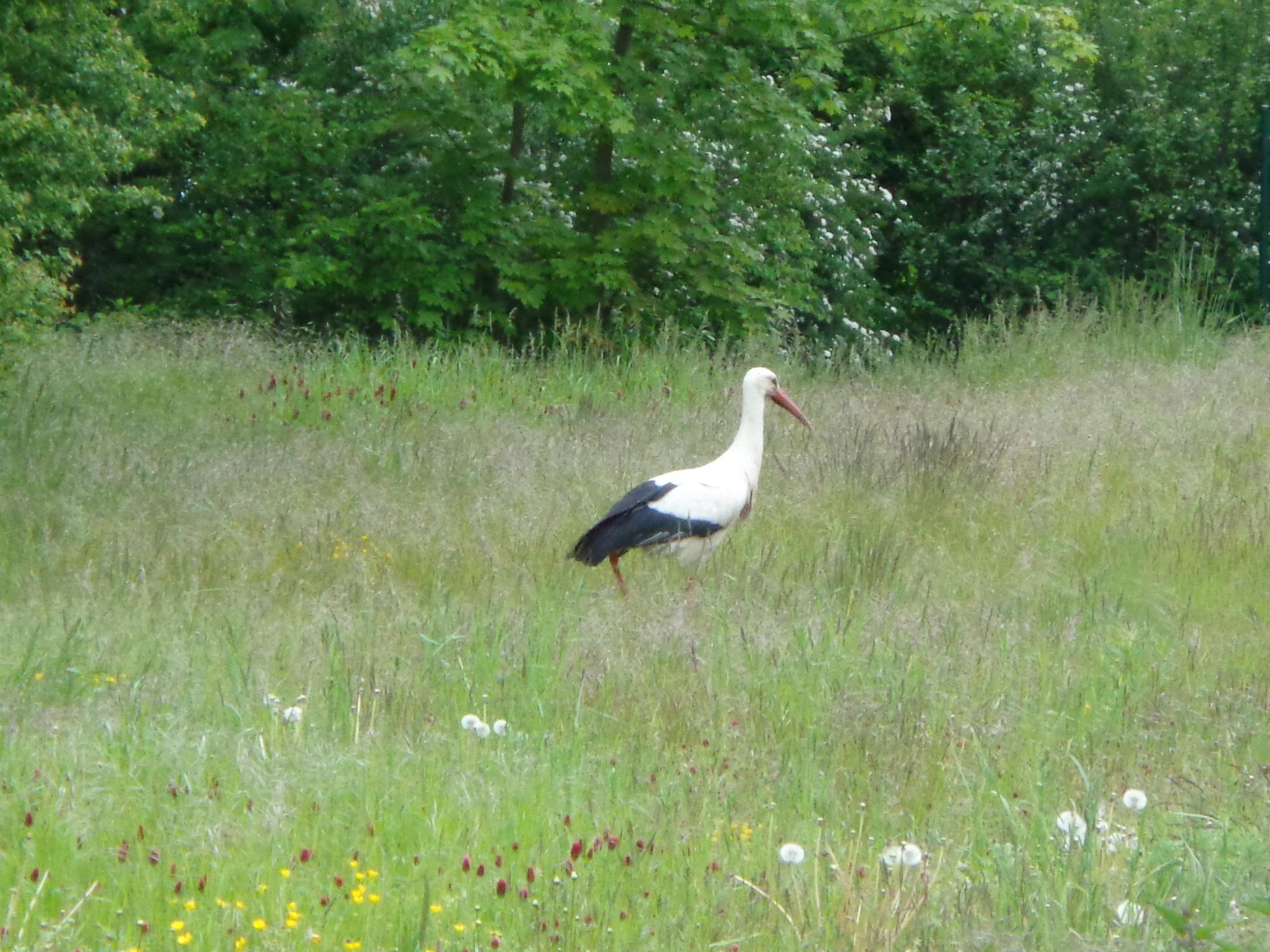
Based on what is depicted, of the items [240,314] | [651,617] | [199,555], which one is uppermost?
[651,617]

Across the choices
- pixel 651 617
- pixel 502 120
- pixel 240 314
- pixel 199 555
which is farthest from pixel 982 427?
pixel 240 314

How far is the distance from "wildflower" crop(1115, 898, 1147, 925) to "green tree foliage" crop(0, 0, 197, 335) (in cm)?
724

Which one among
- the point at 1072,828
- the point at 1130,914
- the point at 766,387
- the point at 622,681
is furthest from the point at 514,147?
the point at 1130,914

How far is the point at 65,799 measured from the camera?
4.01 metres

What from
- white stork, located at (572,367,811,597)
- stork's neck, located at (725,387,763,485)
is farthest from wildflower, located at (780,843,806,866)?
stork's neck, located at (725,387,763,485)

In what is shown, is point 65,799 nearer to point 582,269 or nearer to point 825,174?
point 582,269

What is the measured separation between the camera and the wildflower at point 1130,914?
3.40m

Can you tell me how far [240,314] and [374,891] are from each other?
45.4 feet

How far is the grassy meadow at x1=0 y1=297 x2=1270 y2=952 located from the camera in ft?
11.9

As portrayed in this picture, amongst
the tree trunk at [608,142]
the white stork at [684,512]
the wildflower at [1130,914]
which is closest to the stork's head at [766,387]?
the white stork at [684,512]

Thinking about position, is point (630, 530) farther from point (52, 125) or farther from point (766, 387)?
point (52, 125)

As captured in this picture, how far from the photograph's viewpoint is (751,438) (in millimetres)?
7598

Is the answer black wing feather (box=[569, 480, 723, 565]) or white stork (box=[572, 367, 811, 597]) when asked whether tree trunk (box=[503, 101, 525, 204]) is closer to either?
white stork (box=[572, 367, 811, 597])

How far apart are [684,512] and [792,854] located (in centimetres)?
346
